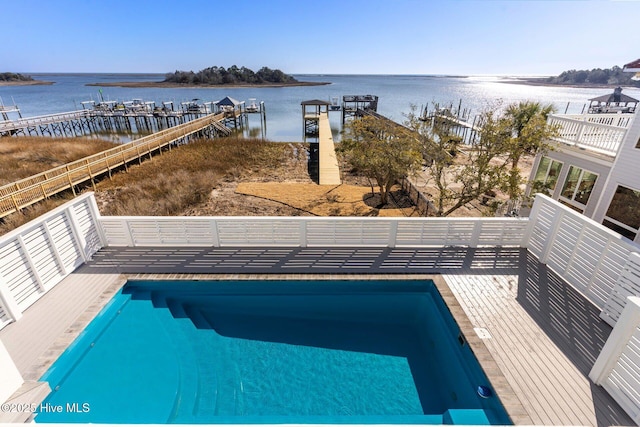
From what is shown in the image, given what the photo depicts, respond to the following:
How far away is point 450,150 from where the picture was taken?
44.0 feet

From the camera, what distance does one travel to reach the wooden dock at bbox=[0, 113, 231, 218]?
1254cm

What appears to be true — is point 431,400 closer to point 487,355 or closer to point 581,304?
point 487,355

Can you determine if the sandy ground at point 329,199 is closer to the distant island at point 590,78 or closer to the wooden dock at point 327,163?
the wooden dock at point 327,163

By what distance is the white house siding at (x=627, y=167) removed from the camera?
22.9 ft

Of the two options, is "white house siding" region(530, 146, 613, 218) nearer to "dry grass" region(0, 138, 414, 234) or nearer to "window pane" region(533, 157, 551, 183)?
"window pane" region(533, 157, 551, 183)

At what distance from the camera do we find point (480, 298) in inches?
229

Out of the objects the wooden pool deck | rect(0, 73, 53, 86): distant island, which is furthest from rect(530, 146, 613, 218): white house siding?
rect(0, 73, 53, 86): distant island

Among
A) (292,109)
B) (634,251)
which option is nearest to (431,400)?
(634,251)

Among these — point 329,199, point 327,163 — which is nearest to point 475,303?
point 329,199

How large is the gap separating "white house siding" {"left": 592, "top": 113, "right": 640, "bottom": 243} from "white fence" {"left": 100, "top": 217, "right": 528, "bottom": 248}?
2643 mm

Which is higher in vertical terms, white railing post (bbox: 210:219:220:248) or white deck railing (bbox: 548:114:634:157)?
white deck railing (bbox: 548:114:634:157)

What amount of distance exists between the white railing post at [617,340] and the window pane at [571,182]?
6.87 metres

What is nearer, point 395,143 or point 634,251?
point 634,251

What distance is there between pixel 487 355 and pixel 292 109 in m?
57.9
